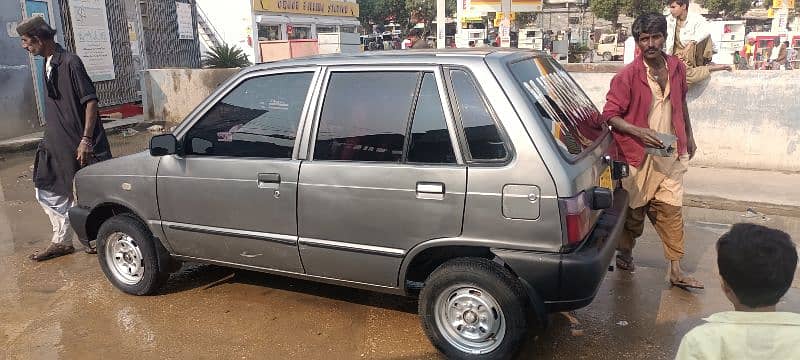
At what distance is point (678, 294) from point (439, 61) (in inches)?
95.4

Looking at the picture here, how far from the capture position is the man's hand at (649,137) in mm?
3611

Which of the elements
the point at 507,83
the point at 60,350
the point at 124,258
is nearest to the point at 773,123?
the point at 507,83

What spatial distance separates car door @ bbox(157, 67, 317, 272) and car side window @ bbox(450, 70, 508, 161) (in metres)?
0.95

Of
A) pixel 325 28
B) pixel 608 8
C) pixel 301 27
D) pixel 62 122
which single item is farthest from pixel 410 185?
pixel 608 8

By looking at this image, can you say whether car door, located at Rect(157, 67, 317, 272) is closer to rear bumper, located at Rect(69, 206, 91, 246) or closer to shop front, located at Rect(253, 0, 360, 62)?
rear bumper, located at Rect(69, 206, 91, 246)

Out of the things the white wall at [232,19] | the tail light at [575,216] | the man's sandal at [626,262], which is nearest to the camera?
the tail light at [575,216]

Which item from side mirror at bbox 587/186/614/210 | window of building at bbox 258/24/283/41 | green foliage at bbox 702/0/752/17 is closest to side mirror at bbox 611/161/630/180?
side mirror at bbox 587/186/614/210

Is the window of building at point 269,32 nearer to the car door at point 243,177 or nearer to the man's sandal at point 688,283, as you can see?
the car door at point 243,177

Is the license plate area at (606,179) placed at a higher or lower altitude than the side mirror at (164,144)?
lower

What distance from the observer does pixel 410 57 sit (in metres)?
3.23

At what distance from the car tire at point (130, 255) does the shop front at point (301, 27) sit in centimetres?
1720

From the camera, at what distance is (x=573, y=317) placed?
372cm

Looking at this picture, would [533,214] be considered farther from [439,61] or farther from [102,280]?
[102,280]

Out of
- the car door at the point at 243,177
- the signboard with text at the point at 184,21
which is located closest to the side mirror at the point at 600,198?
the car door at the point at 243,177
